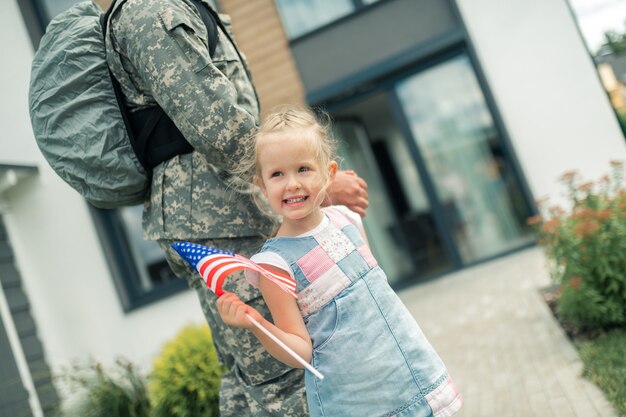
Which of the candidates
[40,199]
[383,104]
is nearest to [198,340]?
[40,199]

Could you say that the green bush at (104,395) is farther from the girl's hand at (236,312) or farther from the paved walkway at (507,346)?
the girl's hand at (236,312)

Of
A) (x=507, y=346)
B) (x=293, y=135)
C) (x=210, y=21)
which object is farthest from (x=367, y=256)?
(x=507, y=346)

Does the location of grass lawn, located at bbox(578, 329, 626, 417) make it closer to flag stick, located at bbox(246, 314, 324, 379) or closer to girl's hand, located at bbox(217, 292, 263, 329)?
flag stick, located at bbox(246, 314, 324, 379)

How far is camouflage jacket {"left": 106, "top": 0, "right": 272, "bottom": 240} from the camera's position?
6.24 ft

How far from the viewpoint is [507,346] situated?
4.47 m

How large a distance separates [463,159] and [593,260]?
5112 mm

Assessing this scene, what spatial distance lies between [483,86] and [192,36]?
713 centimetres

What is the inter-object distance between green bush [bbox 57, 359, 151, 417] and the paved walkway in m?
2.10

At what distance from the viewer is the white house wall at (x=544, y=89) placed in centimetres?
811

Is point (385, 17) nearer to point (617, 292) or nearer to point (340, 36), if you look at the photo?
point (340, 36)

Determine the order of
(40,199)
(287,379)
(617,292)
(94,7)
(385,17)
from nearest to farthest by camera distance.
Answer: (287,379), (94,7), (617,292), (40,199), (385,17)

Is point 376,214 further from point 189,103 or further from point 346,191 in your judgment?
point 189,103

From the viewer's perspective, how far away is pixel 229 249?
2.04 meters

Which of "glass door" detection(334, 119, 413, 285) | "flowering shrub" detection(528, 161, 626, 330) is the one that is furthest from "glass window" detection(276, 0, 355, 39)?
"flowering shrub" detection(528, 161, 626, 330)
